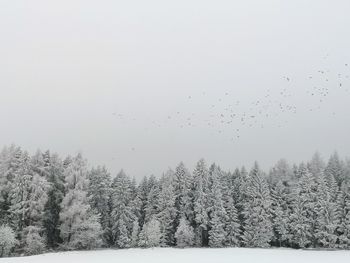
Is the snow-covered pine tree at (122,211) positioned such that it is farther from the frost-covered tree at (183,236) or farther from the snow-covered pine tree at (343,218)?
the snow-covered pine tree at (343,218)

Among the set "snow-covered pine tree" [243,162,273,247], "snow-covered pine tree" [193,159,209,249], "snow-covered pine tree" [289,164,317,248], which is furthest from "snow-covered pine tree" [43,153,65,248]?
"snow-covered pine tree" [289,164,317,248]

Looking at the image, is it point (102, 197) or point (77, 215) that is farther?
point (102, 197)

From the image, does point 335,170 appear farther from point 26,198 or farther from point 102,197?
point 26,198

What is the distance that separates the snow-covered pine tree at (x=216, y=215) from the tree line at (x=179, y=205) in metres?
0.16

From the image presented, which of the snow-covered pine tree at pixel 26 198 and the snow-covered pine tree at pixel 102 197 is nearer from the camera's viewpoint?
the snow-covered pine tree at pixel 26 198

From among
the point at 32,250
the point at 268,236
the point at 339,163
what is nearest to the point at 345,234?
the point at 268,236

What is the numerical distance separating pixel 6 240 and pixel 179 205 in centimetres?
3445

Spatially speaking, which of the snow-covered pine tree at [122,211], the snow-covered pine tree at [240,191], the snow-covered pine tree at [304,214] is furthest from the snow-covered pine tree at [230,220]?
the snow-covered pine tree at [122,211]

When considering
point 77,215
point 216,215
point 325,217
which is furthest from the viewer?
point 216,215

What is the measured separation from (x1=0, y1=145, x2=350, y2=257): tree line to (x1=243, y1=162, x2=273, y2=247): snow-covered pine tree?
0.17 metres

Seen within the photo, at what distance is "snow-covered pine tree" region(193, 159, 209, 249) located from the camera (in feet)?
268

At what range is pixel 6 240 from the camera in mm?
56969

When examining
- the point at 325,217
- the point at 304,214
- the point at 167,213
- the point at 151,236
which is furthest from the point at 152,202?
the point at 325,217

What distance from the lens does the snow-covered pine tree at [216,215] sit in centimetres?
7946
